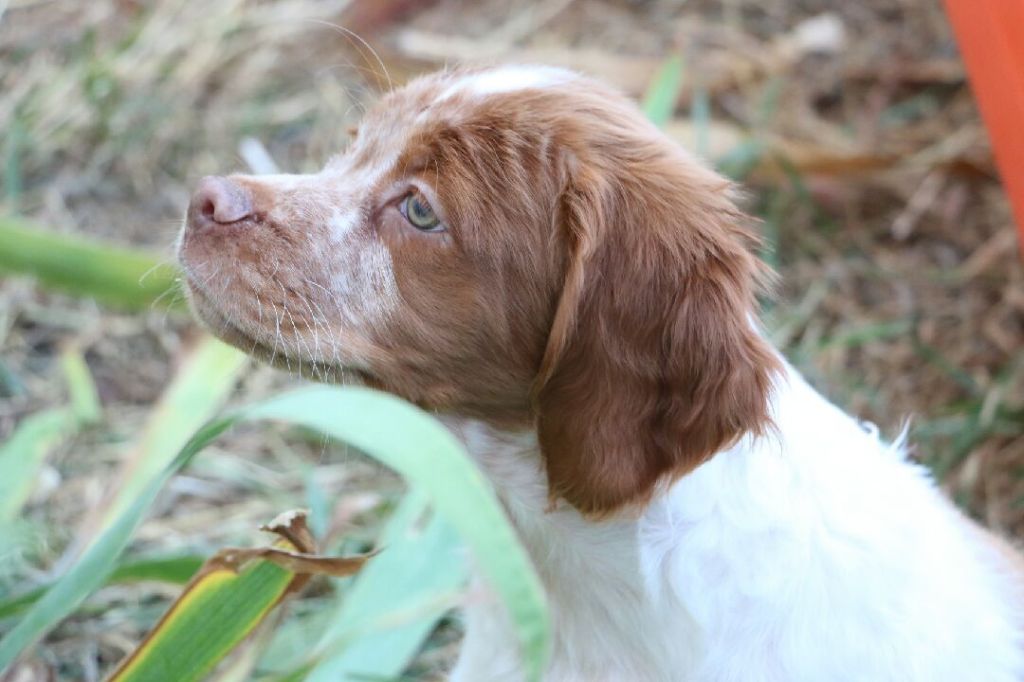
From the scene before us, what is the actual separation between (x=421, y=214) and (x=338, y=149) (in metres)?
1.59

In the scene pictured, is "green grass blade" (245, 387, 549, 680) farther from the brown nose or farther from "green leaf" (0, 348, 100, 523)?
"green leaf" (0, 348, 100, 523)

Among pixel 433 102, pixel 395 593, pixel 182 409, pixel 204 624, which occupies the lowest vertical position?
pixel 182 409

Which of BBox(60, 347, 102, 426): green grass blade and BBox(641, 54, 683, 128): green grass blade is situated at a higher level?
BBox(641, 54, 683, 128): green grass blade

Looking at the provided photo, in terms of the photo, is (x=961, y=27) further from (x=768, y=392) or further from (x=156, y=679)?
(x=156, y=679)

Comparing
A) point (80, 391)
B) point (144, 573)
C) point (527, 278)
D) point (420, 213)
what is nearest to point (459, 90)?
point (420, 213)

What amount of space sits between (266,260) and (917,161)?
115 inches

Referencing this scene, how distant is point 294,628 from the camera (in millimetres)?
3133

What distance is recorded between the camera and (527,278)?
7.63ft

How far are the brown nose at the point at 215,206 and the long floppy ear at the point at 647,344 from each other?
0.61 meters

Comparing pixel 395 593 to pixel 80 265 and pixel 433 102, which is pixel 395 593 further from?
pixel 80 265

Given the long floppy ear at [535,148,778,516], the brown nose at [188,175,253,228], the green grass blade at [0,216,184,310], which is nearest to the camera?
the long floppy ear at [535,148,778,516]

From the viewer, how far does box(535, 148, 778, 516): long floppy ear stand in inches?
86.1

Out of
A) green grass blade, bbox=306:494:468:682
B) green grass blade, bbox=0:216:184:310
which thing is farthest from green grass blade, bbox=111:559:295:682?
green grass blade, bbox=0:216:184:310

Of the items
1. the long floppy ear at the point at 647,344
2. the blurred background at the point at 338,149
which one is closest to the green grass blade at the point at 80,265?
the blurred background at the point at 338,149
